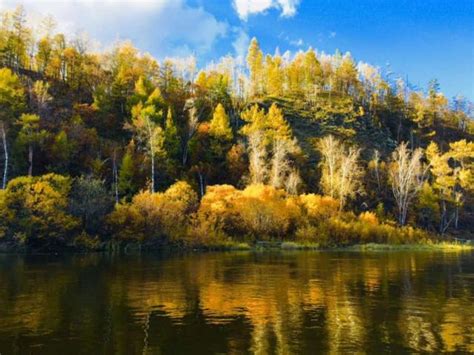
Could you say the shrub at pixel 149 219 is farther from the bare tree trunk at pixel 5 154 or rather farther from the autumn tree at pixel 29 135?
the autumn tree at pixel 29 135

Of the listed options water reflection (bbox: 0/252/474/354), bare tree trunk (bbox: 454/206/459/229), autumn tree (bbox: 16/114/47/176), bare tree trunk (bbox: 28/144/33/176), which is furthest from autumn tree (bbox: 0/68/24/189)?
bare tree trunk (bbox: 454/206/459/229)

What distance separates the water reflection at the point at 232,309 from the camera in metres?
18.2

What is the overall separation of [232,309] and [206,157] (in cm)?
7488

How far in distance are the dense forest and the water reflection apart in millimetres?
21262

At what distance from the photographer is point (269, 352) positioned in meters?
16.9

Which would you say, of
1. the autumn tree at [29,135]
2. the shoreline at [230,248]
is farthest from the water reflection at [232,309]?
the autumn tree at [29,135]

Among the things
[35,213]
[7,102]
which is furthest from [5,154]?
[35,213]

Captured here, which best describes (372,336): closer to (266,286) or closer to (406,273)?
(266,286)

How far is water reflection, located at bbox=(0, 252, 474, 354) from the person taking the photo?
18250 mm

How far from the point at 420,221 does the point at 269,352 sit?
87.8 meters

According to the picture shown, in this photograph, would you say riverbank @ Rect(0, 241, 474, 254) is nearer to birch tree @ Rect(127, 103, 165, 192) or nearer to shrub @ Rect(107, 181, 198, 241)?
shrub @ Rect(107, 181, 198, 241)

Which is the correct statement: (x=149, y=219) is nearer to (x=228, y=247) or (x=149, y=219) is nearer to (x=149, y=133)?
Answer: (x=228, y=247)

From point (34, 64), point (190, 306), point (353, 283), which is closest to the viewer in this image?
point (190, 306)

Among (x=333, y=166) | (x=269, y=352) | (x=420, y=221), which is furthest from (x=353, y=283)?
(x=420, y=221)
